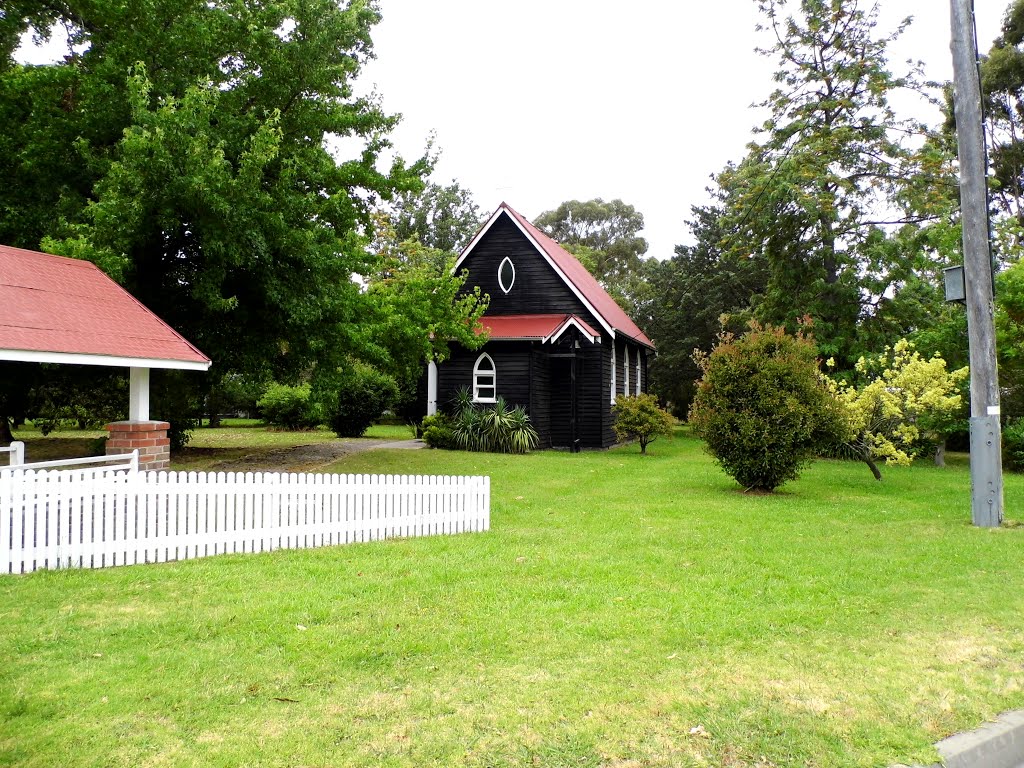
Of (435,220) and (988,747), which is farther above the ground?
(435,220)

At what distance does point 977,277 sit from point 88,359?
38.9ft

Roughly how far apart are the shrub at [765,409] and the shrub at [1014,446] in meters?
9.03

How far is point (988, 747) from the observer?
13.1 feet

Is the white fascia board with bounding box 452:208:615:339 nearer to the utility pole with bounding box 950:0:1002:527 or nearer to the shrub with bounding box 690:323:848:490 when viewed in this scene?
the shrub with bounding box 690:323:848:490

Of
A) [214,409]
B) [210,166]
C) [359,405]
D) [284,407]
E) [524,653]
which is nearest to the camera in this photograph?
[524,653]

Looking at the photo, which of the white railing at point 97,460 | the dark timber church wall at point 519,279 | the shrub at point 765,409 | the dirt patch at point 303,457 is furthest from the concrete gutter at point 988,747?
the dark timber church wall at point 519,279

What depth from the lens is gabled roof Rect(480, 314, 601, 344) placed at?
22984mm

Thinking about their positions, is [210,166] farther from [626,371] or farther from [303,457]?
[626,371]

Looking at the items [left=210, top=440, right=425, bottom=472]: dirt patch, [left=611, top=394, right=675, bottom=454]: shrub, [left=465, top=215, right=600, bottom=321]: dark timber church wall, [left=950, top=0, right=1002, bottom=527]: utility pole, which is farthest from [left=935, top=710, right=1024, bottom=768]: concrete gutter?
[left=465, top=215, right=600, bottom=321]: dark timber church wall

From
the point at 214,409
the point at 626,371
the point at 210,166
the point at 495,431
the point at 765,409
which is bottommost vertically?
the point at 495,431

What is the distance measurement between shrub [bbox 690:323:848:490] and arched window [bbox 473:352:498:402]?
10707mm

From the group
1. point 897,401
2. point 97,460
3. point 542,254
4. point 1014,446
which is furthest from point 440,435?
point 1014,446

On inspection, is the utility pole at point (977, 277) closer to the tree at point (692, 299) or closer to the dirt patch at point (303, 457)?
the dirt patch at point (303, 457)

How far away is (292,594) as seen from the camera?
21.7 feet
